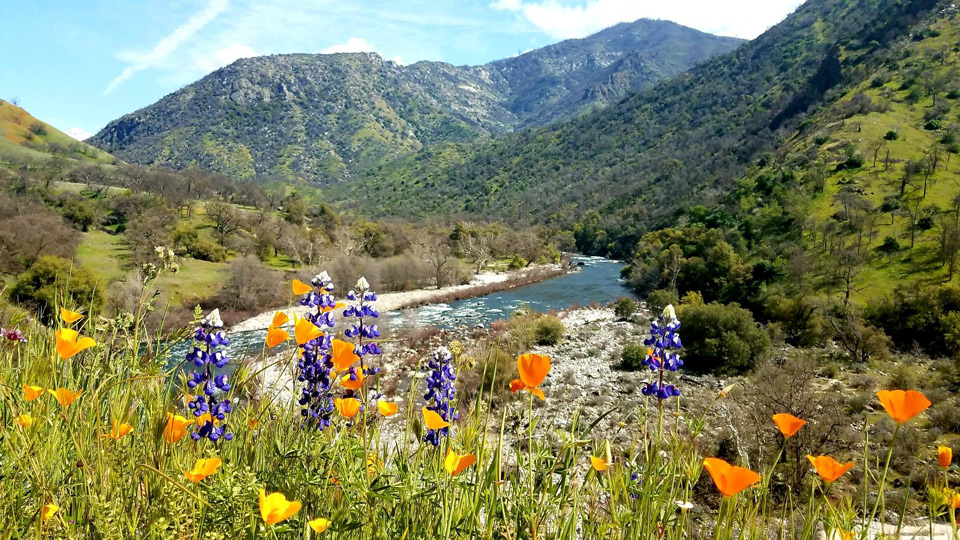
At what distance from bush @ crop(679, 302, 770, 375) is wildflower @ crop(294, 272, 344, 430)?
2114cm

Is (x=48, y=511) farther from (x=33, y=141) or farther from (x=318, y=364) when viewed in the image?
(x=33, y=141)

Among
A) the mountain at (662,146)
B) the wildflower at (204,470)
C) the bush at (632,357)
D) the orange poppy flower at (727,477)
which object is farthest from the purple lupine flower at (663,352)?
the mountain at (662,146)

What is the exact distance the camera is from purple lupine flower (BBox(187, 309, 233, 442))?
6.49ft

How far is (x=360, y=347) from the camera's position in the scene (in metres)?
2.17

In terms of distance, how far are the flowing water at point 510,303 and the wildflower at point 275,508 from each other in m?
22.1

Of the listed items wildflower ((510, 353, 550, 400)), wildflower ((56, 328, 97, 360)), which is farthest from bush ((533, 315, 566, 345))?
wildflower ((56, 328, 97, 360))

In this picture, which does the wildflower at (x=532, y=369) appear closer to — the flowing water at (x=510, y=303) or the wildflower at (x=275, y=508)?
the wildflower at (x=275, y=508)

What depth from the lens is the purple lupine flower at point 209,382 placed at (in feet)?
6.49

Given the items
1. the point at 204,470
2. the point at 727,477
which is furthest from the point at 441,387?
the point at 727,477

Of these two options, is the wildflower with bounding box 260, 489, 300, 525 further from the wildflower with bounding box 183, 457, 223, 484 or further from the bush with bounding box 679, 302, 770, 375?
the bush with bounding box 679, 302, 770, 375

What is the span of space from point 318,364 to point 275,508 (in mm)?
1311

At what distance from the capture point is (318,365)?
228 cm

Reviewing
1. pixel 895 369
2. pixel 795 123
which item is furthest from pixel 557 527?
pixel 795 123

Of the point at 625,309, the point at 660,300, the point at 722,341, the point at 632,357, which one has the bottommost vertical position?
the point at 632,357
